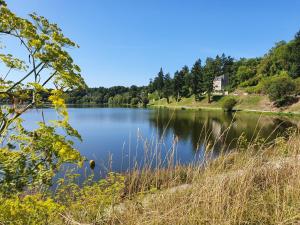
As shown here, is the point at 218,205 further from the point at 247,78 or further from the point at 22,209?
the point at 247,78

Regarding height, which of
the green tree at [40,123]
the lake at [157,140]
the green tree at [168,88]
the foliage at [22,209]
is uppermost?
the green tree at [168,88]

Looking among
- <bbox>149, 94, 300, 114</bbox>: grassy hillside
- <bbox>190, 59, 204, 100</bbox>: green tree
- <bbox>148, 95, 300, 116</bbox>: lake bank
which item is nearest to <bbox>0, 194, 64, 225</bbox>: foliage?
<bbox>148, 95, 300, 116</bbox>: lake bank

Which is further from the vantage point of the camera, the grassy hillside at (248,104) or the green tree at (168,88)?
the green tree at (168,88)

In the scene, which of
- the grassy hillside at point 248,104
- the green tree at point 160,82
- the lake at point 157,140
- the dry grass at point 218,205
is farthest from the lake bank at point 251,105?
the dry grass at point 218,205

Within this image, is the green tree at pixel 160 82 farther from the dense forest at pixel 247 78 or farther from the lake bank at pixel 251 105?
the lake bank at pixel 251 105

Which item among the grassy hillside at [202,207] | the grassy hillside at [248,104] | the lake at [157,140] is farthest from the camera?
the grassy hillside at [248,104]

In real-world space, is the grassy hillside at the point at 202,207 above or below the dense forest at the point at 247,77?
below

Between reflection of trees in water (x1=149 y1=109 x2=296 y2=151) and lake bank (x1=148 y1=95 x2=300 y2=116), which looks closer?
reflection of trees in water (x1=149 y1=109 x2=296 y2=151)

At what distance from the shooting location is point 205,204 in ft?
8.81

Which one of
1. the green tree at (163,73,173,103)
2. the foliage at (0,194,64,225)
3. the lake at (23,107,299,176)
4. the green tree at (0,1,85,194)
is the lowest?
the lake at (23,107,299,176)

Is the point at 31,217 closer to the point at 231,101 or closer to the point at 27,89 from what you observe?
the point at 27,89

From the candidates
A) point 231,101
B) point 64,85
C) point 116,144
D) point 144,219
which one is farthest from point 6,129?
point 231,101

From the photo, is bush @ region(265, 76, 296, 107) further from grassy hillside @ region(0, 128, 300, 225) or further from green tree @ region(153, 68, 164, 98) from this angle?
grassy hillside @ region(0, 128, 300, 225)

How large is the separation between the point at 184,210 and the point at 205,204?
0.77 ft
